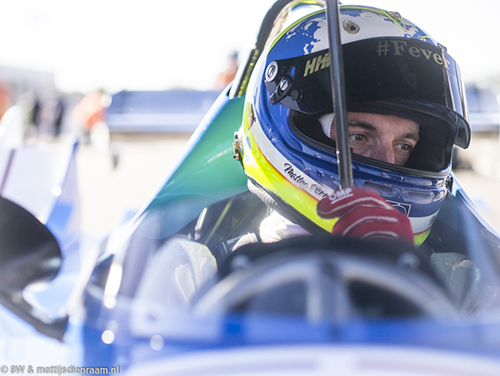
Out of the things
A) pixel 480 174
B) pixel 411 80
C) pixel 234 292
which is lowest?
pixel 480 174

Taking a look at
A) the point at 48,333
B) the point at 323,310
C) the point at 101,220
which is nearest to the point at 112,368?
the point at 48,333

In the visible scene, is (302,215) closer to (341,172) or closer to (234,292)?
(341,172)

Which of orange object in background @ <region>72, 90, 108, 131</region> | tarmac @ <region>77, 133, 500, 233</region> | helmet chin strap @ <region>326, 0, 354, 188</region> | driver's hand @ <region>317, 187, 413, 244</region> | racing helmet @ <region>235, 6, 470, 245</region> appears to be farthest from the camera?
orange object in background @ <region>72, 90, 108, 131</region>

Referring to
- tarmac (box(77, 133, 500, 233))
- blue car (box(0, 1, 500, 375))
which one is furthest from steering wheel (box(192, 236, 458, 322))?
tarmac (box(77, 133, 500, 233))

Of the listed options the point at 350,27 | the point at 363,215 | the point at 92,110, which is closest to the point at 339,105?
the point at 363,215

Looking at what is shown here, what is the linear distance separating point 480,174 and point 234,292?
628 cm

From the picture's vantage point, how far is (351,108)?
3.88 feet

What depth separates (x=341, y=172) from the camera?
32.6 inches

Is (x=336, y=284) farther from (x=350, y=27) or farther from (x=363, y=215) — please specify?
(x=350, y=27)

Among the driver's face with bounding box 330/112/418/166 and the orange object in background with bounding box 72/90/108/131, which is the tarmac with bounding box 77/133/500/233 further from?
the driver's face with bounding box 330/112/418/166

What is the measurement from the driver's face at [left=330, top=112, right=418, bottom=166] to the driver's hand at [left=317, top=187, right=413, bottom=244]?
1.59 feet

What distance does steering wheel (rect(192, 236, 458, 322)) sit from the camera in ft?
1.81

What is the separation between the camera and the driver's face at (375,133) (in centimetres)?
120

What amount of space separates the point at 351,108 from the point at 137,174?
16.2 ft
